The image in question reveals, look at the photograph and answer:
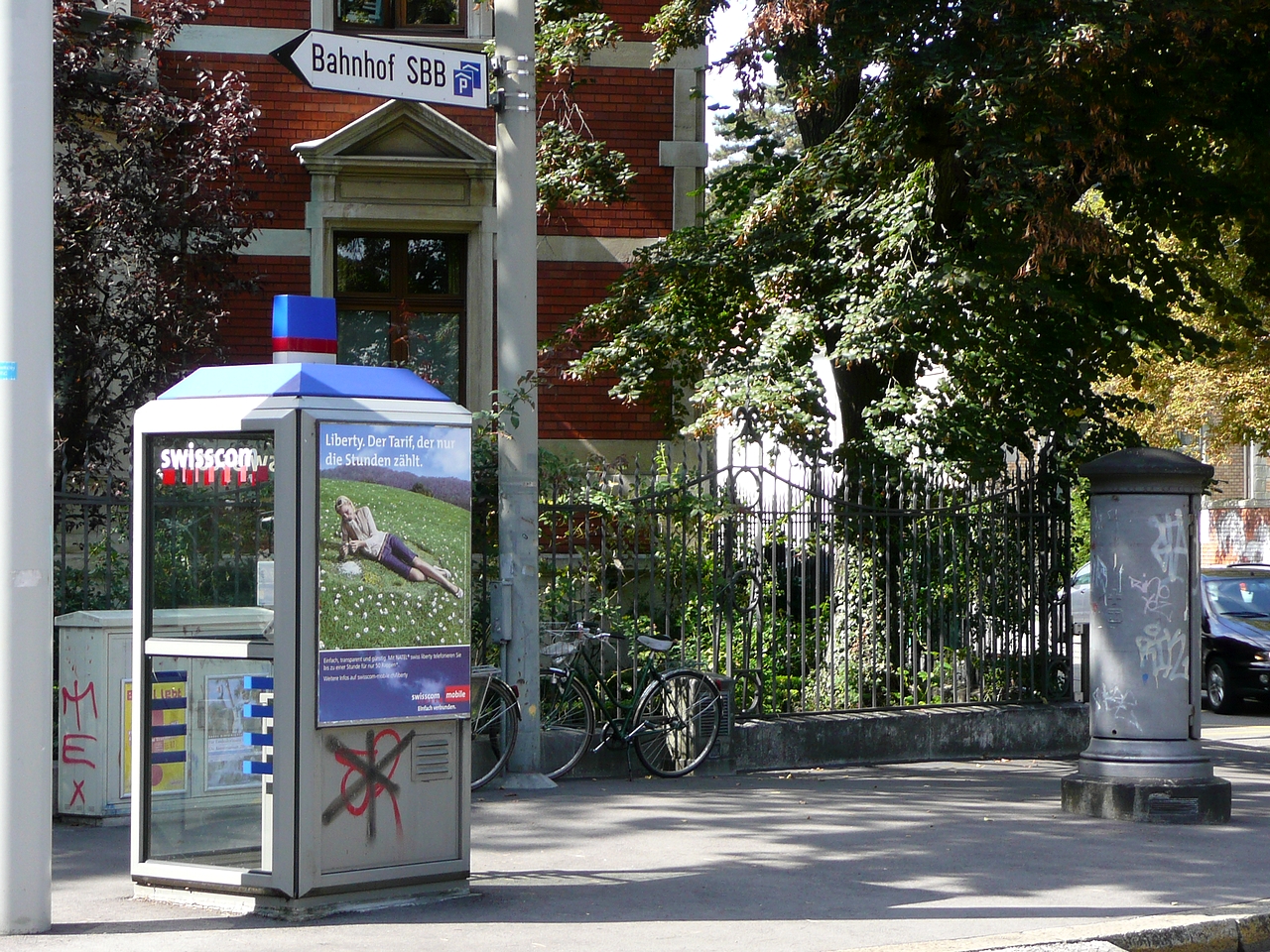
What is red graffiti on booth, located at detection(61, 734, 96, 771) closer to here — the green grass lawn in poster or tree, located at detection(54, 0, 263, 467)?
the green grass lawn in poster

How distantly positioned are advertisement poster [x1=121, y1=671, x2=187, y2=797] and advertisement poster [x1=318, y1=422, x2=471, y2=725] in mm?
900

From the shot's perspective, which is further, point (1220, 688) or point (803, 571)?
point (1220, 688)

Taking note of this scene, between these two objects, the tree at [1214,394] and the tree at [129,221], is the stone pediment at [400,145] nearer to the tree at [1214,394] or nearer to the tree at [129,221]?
the tree at [129,221]

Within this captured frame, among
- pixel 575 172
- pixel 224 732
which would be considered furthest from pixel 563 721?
pixel 575 172

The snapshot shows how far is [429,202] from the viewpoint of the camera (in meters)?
15.2

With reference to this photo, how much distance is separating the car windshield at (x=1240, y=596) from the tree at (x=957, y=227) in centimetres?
518

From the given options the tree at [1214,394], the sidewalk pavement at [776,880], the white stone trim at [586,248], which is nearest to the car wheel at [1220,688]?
the tree at [1214,394]

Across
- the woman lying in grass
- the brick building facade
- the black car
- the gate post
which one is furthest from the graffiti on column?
the black car

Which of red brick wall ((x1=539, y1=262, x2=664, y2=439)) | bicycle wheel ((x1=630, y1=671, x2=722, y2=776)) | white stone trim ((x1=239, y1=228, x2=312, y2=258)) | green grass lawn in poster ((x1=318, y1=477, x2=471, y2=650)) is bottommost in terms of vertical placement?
bicycle wheel ((x1=630, y1=671, x2=722, y2=776))

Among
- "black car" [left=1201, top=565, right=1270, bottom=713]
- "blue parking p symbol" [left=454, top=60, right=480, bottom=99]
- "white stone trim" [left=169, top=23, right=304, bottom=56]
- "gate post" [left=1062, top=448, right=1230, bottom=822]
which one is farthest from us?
"black car" [left=1201, top=565, right=1270, bottom=713]

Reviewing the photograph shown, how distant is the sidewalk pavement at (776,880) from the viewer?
6035mm

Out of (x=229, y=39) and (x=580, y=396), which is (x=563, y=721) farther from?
(x=229, y=39)

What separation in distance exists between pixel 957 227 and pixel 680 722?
5.06m

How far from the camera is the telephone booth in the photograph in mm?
6070
